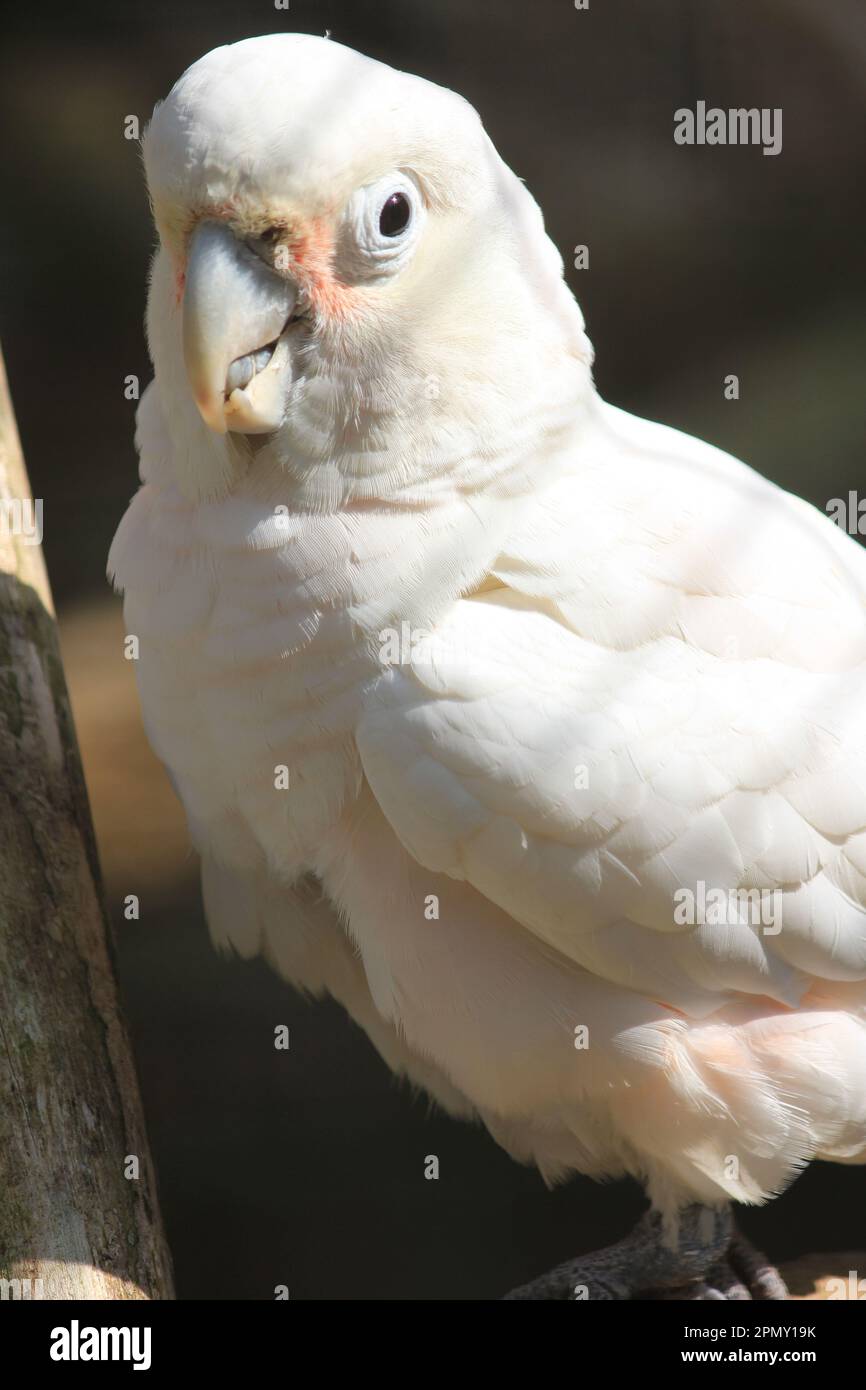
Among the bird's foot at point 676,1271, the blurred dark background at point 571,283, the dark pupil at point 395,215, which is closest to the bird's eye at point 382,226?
the dark pupil at point 395,215

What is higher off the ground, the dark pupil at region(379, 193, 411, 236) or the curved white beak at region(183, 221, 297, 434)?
the dark pupil at region(379, 193, 411, 236)

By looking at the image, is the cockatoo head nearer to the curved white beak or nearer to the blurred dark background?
the curved white beak

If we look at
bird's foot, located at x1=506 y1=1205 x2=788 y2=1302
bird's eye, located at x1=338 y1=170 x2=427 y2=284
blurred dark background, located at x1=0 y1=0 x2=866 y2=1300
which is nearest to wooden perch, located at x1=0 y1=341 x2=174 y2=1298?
bird's foot, located at x1=506 y1=1205 x2=788 y2=1302

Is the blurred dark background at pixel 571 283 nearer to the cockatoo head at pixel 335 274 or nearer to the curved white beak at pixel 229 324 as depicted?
the cockatoo head at pixel 335 274

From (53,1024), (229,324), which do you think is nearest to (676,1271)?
(53,1024)
